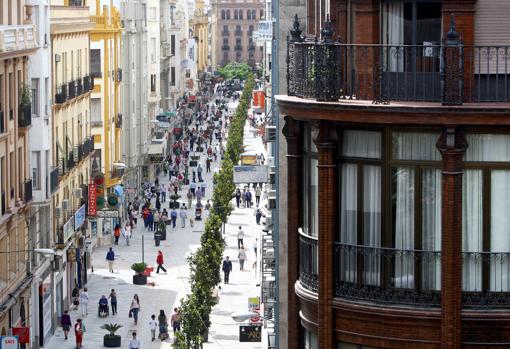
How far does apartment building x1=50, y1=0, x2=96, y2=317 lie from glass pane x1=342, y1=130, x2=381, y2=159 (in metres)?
46.1

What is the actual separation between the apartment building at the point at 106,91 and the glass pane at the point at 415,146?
69.9 meters

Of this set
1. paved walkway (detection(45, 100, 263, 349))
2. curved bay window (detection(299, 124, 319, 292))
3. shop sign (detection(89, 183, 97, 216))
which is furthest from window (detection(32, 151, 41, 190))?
curved bay window (detection(299, 124, 319, 292))

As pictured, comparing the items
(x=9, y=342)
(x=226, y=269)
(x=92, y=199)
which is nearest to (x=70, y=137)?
(x=92, y=199)

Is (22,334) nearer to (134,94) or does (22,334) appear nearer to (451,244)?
(451,244)

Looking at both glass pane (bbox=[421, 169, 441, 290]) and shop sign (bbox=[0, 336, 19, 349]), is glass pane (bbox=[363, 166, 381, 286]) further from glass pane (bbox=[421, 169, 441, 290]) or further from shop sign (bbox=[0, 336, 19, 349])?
shop sign (bbox=[0, 336, 19, 349])

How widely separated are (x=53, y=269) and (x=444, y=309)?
4678 centimetres

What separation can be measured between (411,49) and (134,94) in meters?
93.7

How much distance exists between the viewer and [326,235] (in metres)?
17.3

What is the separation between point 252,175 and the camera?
168 feet

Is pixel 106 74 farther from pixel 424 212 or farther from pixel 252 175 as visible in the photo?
pixel 424 212

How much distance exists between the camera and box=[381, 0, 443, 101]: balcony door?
16.7 meters

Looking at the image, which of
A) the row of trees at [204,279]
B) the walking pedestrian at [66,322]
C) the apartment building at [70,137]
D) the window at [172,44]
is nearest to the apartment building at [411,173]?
the row of trees at [204,279]

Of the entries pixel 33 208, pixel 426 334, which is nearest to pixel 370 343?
pixel 426 334

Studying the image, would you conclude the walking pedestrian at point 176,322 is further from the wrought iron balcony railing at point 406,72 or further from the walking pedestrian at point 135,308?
the wrought iron balcony railing at point 406,72
